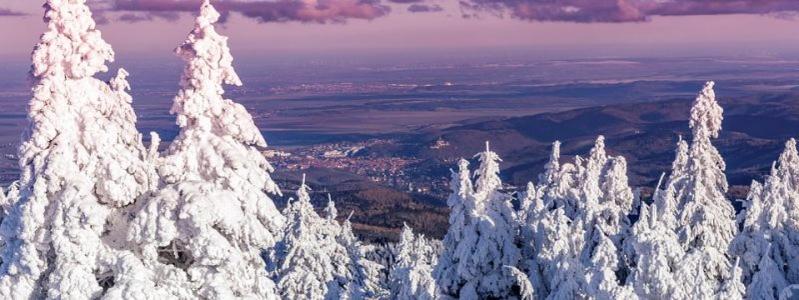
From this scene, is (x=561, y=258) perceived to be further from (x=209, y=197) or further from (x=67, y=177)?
(x=67, y=177)

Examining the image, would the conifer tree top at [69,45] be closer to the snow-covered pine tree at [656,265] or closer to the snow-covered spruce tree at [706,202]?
the snow-covered pine tree at [656,265]

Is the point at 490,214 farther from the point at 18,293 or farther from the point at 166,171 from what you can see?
the point at 18,293

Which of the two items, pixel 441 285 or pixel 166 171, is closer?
pixel 166 171

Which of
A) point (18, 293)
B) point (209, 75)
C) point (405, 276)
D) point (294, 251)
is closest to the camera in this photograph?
point (18, 293)

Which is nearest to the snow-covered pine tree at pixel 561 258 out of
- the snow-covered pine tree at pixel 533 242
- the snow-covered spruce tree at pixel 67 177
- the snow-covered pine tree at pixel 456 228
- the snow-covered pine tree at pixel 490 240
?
the snow-covered pine tree at pixel 533 242

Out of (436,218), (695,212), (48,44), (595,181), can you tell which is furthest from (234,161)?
(436,218)

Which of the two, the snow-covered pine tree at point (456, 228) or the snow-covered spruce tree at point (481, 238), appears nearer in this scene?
the snow-covered spruce tree at point (481, 238)

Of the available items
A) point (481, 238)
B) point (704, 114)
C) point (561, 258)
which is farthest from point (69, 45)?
point (704, 114)
